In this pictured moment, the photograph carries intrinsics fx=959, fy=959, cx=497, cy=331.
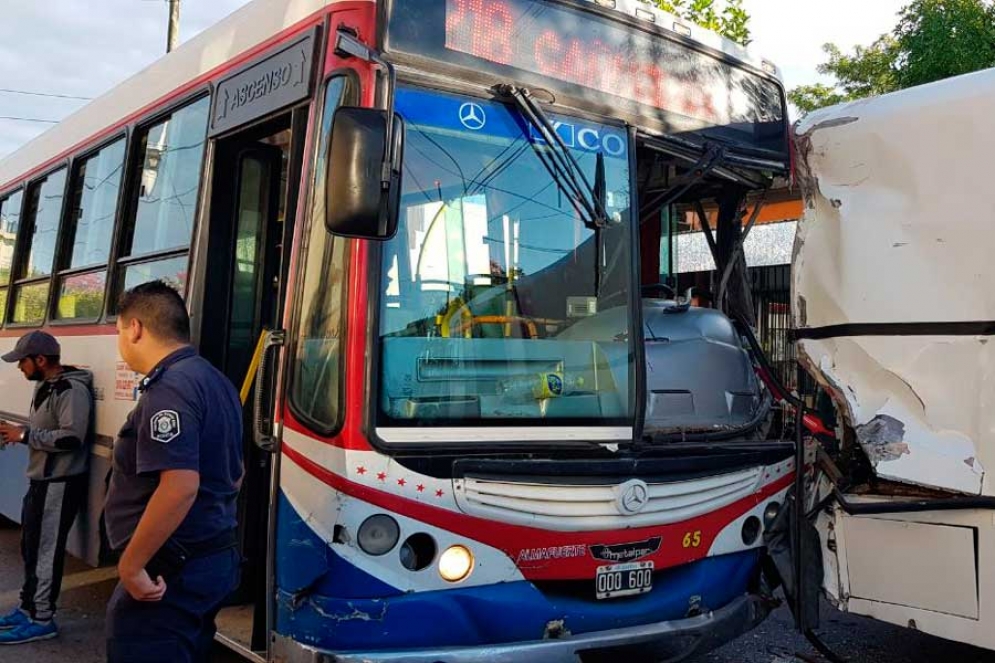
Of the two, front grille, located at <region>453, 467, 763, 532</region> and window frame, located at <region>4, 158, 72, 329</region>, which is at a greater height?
window frame, located at <region>4, 158, 72, 329</region>

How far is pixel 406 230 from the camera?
3.61 meters

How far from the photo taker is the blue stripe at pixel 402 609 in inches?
132

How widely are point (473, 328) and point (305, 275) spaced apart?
0.67m

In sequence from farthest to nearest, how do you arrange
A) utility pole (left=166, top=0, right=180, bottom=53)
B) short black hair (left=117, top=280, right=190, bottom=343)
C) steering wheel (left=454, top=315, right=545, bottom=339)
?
utility pole (left=166, top=0, right=180, bottom=53)
steering wheel (left=454, top=315, right=545, bottom=339)
short black hair (left=117, top=280, right=190, bottom=343)

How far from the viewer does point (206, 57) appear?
15.8 ft

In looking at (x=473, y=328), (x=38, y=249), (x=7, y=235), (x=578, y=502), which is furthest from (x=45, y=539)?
(x=7, y=235)

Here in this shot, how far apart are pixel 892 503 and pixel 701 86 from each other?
6.99ft

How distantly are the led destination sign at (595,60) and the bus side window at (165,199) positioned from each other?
4.96 feet

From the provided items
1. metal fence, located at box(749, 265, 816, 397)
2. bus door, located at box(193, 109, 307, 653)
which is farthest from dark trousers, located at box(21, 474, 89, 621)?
metal fence, located at box(749, 265, 816, 397)

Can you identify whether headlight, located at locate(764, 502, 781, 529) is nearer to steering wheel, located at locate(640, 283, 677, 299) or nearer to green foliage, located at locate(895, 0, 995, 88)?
steering wheel, located at locate(640, 283, 677, 299)

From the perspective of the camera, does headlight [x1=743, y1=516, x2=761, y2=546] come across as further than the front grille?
Yes

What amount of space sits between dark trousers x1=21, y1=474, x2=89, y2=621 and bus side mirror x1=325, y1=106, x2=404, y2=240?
306 cm

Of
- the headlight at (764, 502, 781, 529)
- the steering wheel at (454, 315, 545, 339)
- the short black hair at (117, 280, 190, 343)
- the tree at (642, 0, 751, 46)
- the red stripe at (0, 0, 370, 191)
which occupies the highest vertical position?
the tree at (642, 0, 751, 46)

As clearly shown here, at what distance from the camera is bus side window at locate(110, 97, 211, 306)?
4.74 metres
